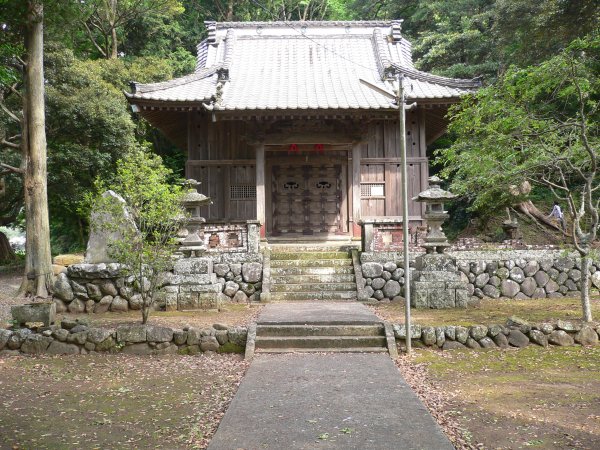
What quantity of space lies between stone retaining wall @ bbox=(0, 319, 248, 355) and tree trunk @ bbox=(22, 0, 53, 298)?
4800 millimetres

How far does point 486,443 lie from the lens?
13.6 ft

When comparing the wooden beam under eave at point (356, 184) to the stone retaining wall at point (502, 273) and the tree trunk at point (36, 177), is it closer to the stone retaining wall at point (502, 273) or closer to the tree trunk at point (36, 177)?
the stone retaining wall at point (502, 273)

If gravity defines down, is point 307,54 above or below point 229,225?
above

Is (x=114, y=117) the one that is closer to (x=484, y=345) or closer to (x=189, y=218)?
(x=189, y=218)

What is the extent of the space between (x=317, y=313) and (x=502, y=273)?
5.18 meters

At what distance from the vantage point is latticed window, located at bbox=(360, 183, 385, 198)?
1577 centimetres

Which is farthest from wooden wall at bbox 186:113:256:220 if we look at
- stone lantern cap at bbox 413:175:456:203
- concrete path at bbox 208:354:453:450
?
A: concrete path at bbox 208:354:453:450

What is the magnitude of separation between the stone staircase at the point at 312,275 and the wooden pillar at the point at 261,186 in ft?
6.07

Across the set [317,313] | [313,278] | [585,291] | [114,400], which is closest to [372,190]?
[313,278]

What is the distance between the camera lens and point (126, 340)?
7.59m

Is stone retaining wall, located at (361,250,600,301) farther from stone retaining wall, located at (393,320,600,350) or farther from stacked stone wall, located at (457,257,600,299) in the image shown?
stone retaining wall, located at (393,320,600,350)

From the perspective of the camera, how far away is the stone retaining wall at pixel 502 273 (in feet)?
38.1

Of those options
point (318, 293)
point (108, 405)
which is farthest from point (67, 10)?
point (108, 405)

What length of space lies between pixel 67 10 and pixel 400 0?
20070 mm
